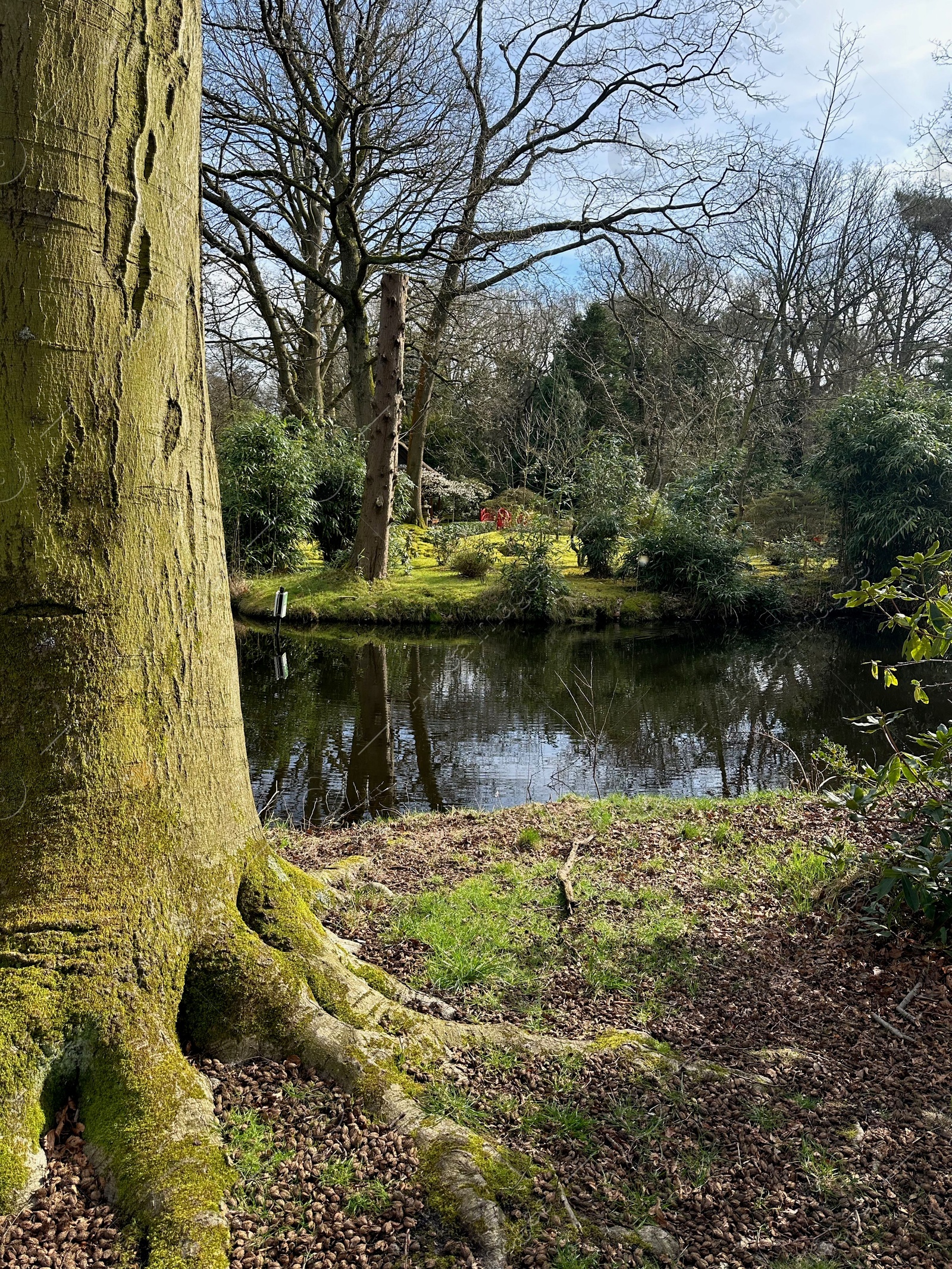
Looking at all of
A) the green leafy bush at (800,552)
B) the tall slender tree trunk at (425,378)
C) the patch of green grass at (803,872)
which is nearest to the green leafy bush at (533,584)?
the tall slender tree trunk at (425,378)

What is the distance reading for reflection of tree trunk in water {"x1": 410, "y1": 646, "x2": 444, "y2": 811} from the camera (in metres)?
7.53

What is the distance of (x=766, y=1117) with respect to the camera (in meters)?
2.47

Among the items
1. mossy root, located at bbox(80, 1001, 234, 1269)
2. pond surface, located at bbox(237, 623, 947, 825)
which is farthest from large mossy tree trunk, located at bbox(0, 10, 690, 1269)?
pond surface, located at bbox(237, 623, 947, 825)

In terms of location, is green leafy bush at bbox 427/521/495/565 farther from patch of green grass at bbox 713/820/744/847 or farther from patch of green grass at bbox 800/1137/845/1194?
patch of green grass at bbox 800/1137/845/1194

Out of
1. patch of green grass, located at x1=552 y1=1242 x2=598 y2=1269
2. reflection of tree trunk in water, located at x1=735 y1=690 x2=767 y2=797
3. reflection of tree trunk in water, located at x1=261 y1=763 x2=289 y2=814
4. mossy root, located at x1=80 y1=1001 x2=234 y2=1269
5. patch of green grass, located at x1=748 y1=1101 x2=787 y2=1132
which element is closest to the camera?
mossy root, located at x1=80 y1=1001 x2=234 y2=1269

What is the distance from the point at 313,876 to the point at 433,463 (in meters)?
26.6

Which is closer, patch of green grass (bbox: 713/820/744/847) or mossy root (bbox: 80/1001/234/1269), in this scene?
mossy root (bbox: 80/1001/234/1269)

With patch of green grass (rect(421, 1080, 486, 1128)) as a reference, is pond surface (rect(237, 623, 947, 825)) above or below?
below

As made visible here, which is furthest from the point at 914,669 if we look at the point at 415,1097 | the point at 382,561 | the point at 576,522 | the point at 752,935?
the point at 415,1097

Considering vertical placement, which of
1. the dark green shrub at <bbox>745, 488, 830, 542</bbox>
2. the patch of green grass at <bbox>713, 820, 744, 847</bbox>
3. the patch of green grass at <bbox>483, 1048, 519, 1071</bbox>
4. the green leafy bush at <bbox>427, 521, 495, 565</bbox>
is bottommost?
the patch of green grass at <bbox>713, 820, 744, 847</bbox>

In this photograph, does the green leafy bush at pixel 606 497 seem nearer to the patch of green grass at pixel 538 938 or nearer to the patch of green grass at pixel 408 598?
the patch of green grass at pixel 408 598

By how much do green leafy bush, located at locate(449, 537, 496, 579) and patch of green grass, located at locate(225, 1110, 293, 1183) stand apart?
16.7m

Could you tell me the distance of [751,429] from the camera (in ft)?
74.8

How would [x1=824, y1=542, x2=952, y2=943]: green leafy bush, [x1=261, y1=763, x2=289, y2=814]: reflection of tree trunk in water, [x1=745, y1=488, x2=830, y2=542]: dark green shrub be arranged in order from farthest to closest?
[x1=745, y1=488, x2=830, y2=542]: dark green shrub, [x1=261, y1=763, x2=289, y2=814]: reflection of tree trunk in water, [x1=824, y1=542, x2=952, y2=943]: green leafy bush
